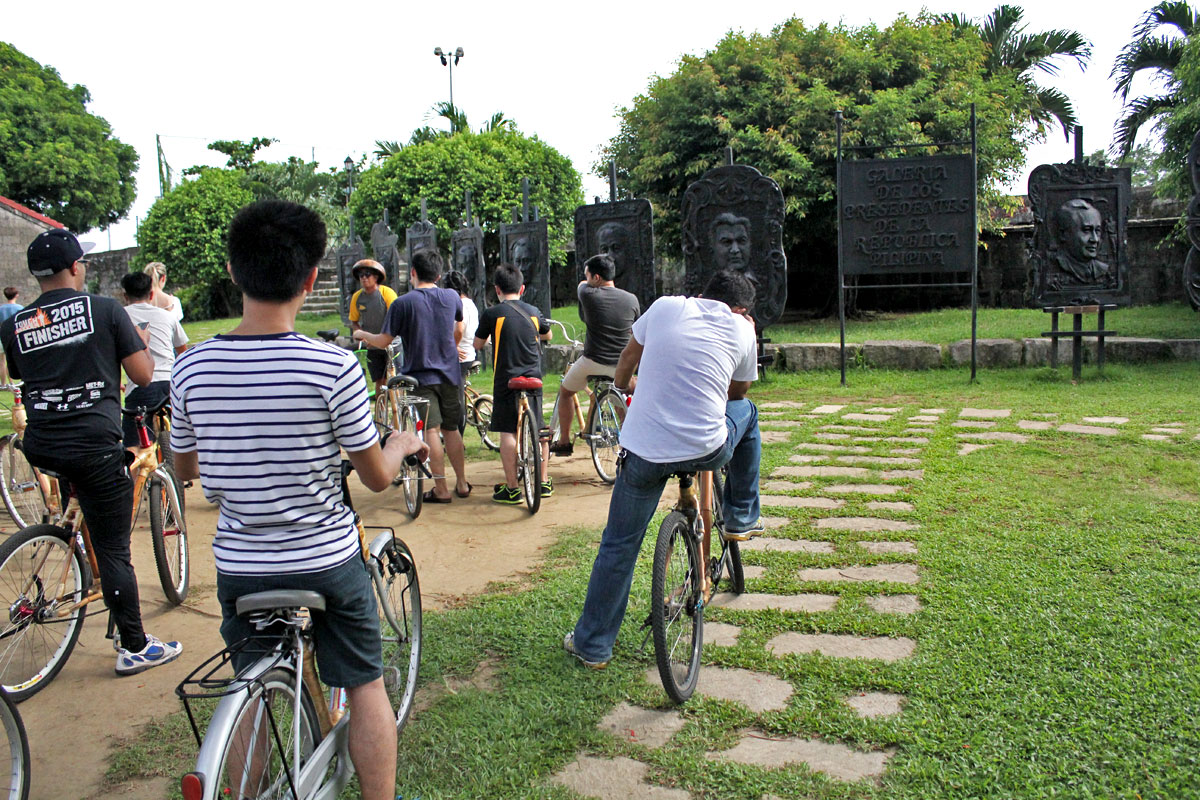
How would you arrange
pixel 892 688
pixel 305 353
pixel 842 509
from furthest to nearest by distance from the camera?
1. pixel 842 509
2. pixel 892 688
3. pixel 305 353

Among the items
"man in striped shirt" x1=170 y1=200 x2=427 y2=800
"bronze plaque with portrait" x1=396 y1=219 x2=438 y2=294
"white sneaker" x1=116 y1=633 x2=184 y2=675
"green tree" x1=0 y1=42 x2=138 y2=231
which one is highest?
"green tree" x1=0 y1=42 x2=138 y2=231

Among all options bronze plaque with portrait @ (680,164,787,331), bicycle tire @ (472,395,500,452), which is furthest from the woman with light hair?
bronze plaque with portrait @ (680,164,787,331)

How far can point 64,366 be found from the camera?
359 centimetres

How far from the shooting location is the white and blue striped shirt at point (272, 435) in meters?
2.08

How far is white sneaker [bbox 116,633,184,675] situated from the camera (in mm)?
3770

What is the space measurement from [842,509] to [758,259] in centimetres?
493

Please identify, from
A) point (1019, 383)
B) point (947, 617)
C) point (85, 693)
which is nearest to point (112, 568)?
point (85, 693)

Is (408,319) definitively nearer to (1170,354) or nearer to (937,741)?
(937,741)

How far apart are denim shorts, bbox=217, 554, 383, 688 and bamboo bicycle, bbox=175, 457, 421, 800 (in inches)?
1.3

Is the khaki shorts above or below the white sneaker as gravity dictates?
above

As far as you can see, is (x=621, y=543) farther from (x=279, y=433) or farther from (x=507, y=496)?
(x=507, y=496)

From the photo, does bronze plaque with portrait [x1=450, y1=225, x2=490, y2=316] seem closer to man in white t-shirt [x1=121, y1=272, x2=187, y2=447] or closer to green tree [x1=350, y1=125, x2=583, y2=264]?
green tree [x1=350, y1=125, x2=583, y2=264]

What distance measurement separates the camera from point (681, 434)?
129 inches

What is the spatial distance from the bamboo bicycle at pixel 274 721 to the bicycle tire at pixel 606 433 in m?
4.25
